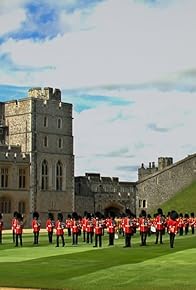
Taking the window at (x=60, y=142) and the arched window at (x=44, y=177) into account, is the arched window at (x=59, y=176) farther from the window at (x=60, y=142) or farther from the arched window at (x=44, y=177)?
the window at (x=60, y=142)

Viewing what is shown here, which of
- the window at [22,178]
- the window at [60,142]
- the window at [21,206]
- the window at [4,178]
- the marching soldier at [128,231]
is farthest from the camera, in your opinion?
the window at [60,142]

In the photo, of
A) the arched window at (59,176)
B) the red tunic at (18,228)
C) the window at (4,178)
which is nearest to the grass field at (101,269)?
the red tunic at (18,228)

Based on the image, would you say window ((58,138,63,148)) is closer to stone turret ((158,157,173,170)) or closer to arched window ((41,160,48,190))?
arched window ((41,160,48,190))

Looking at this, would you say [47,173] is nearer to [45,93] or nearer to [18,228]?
[45,93]

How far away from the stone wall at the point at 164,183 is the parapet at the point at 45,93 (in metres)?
15.3

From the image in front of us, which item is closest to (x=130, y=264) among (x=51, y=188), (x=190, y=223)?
(x=190, y=223)

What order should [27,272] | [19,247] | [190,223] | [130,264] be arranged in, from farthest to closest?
[190,223] < [19,247] < [130,264] < [27,272]

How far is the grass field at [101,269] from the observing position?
1745 cm

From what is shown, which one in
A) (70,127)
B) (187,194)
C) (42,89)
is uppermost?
(42,89)

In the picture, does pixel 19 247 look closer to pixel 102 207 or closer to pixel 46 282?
pixel 46 282

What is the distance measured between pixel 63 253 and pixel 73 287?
9993 millimetres

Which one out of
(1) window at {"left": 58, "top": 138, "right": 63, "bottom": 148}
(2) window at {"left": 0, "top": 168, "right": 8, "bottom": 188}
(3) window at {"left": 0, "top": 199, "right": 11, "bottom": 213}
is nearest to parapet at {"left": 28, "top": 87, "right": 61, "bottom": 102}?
(1) window at {"left": 58, "top": 138, "right": 63, "bottom": 148}

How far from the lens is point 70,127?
257 ft

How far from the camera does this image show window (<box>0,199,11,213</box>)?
230 feet
